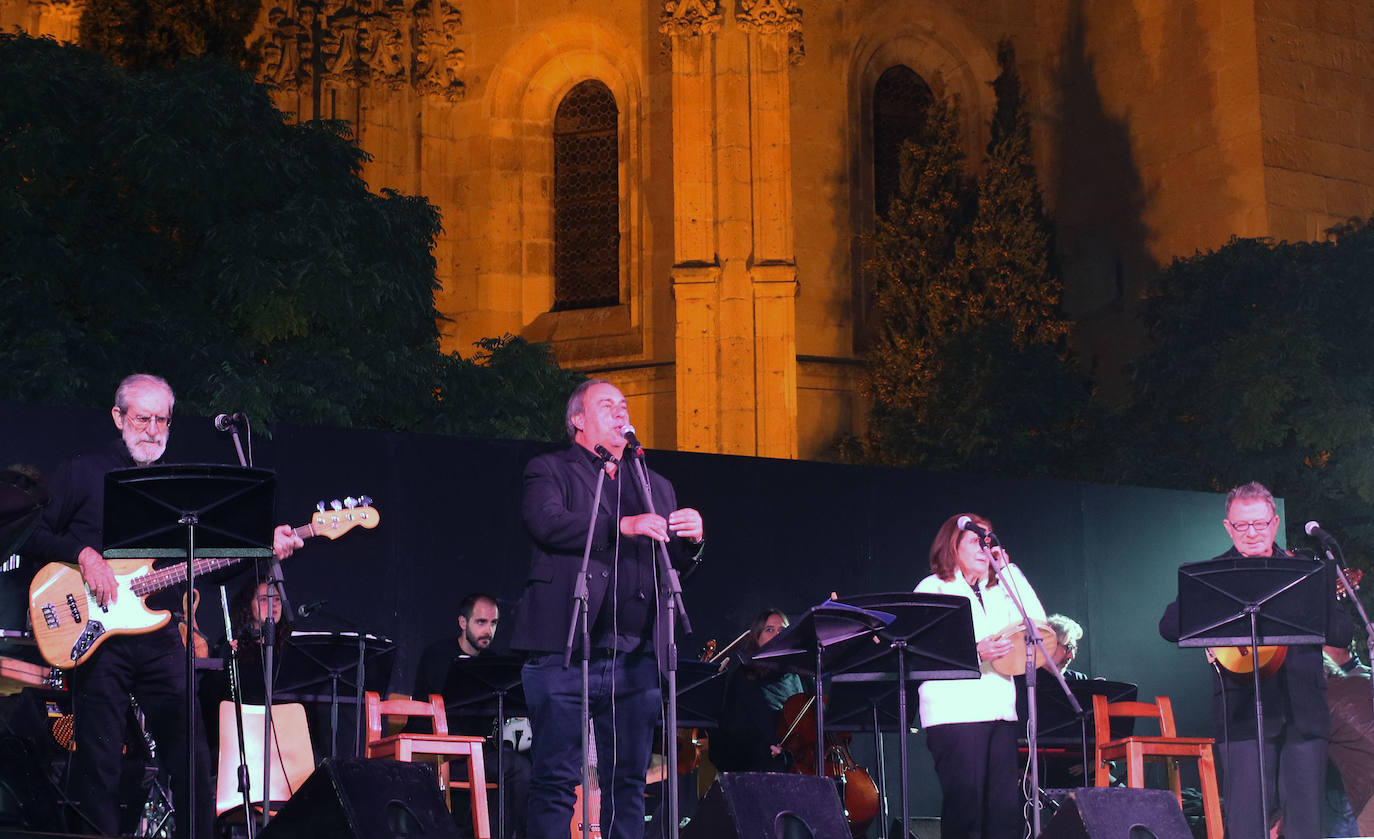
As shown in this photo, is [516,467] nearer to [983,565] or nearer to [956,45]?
[983,565]

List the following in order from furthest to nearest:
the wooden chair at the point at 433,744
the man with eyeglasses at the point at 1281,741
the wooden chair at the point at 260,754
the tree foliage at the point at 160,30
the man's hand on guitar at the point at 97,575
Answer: the tree foliage at the point at 160,30, the wooden chair at the point at 260,754, the wooden chair at the point at 433,744, the man with eyeglasses at the point at 1281,741, the man's hand on guitar at the point at 97,575

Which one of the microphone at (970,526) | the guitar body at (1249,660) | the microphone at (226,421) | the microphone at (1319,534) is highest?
the microphone at (226,421)

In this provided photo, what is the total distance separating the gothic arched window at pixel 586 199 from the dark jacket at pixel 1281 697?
1449 centimetres

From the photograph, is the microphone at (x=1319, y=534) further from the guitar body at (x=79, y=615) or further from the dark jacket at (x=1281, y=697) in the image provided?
the guitar body at (x=79, y=615)

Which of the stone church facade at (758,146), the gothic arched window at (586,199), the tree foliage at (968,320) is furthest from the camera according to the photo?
the gothic arched window at (586,199)

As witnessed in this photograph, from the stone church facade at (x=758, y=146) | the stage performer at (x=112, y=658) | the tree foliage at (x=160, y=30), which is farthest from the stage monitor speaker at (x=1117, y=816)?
the tree foliage at (x=160, y=30)

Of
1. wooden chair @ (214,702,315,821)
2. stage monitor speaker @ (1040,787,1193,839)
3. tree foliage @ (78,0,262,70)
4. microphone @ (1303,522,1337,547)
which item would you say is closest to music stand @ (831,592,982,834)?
stage monitor speaker @ (1040,787,1193,839)

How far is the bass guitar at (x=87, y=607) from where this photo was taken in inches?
290

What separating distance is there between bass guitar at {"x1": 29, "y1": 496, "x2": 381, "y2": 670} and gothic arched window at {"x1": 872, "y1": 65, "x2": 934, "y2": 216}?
50.6 feet

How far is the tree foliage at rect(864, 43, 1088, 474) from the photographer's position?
18203 millimetres

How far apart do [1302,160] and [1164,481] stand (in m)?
4.45

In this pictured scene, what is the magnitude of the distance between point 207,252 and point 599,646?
9.75 meters

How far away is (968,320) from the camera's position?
19.7 meters

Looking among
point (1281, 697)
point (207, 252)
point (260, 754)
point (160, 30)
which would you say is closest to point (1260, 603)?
point (1281, 697)
